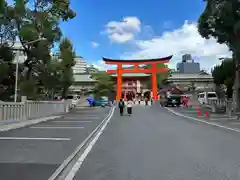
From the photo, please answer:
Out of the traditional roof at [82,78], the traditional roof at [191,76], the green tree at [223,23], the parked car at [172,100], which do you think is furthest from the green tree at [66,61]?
the traditional roof at [191,76]

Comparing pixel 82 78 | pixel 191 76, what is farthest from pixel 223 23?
pixel 82 78

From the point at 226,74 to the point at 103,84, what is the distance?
1277 inches

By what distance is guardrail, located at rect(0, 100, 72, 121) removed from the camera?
17.9 metres

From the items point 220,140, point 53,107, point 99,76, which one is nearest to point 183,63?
A: point 99,76

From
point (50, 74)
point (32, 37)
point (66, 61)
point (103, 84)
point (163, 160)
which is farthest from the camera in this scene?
point (103, 84)

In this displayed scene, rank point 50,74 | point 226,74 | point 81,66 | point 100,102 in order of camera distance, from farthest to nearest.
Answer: point 81,66, point 100,102, point 226,74, point 50,74

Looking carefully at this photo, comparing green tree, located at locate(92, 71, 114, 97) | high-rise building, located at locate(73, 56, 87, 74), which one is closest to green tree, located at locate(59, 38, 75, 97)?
green tree, located at locate(92, 71, 114, 97)

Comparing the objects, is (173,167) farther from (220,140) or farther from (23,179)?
(220,140)

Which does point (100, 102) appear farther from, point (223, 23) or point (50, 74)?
point (223, 23)

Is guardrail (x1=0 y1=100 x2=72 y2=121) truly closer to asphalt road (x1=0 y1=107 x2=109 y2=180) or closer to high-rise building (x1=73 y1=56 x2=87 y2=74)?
asphalt road (x1=0 y1=107 x2=109 y2=180)

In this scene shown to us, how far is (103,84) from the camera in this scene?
75.1 m

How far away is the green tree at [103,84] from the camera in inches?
2948

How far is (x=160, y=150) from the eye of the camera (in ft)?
32.1

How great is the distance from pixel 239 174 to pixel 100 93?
68433mm
